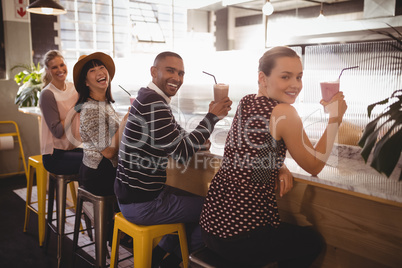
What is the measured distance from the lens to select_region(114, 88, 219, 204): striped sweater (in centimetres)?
174

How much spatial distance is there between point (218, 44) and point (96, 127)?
8227mm

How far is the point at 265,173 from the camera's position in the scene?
1.46 metres

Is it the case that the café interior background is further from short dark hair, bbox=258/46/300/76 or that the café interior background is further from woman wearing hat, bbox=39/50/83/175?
woman wearing hat, bbox=39/50/83/175

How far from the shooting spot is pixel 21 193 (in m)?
4.40

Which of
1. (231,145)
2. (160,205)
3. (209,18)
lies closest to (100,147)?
(160,205)

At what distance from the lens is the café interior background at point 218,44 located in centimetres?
188

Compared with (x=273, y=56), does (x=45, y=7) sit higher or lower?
higher

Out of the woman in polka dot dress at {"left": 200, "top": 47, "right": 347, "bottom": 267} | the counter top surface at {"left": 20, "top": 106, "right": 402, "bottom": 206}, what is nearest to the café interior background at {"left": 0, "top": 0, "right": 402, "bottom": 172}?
the counter top surface at {"left": 20, "top": 106, "right": 402, "bottom": 206}

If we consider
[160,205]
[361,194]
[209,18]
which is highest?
[209,18]

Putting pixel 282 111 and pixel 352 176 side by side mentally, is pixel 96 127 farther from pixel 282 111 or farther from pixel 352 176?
pixel 352 176

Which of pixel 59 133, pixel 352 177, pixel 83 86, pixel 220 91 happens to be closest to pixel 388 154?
pixel 352 177

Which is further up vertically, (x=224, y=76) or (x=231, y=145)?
(x=224, y=76)

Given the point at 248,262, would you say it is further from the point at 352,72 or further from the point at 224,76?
the point at 224,76

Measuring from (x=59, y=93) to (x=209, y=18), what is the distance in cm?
786
